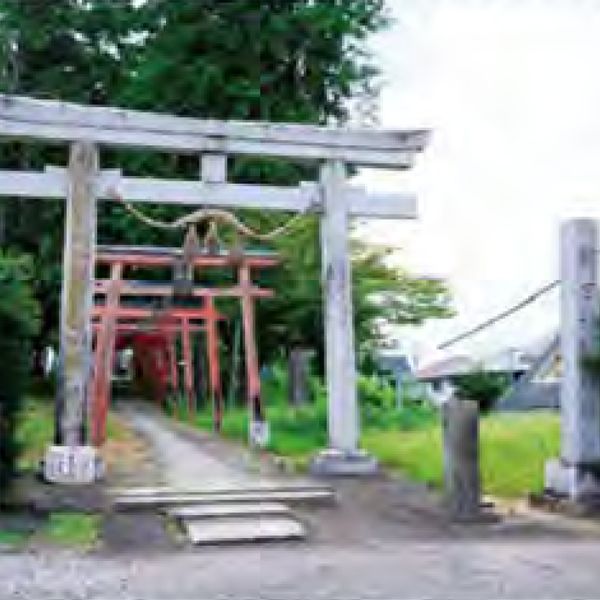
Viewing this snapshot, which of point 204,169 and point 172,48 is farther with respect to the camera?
point 172,48

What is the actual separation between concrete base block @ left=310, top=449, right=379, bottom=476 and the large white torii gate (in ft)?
0.04

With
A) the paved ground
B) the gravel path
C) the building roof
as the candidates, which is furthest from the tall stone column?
the building roof

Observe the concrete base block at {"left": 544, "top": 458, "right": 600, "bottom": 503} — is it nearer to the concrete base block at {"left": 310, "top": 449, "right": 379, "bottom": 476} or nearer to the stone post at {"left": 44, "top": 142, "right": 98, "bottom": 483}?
the concrete base block at {"left": 310, "top": 449, "right": 379, "bottom": 476}

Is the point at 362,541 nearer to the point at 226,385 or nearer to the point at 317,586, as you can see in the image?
the point at 317,586

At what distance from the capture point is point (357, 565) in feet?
26.4

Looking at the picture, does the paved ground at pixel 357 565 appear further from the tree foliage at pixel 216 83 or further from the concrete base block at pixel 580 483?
the tree foliage at pixel 216 83

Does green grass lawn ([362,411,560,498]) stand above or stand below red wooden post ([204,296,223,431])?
below

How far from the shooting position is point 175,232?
1033 inches

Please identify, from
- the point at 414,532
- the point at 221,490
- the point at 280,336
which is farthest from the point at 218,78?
the point at 414,532

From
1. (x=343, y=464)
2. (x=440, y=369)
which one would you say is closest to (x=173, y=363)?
(x=343, y=464)

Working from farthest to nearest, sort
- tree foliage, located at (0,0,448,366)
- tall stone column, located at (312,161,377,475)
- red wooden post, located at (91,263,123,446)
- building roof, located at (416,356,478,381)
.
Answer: building roof, located at (416,356,478,381) → tree foliage, located at (0,0,448,366) → red wooden post, located at (91,263,123,446) → tall stone column, located at (312,161,377,475)

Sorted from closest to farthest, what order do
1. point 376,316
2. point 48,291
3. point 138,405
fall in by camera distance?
point 376,316 → point 48,291 → point 138,405

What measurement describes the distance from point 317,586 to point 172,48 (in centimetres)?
2118

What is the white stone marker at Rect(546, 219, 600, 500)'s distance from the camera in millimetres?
11008
